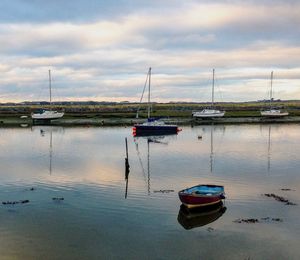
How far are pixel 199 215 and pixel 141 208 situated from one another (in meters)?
3.91

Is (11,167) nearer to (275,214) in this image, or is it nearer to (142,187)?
(142,187)

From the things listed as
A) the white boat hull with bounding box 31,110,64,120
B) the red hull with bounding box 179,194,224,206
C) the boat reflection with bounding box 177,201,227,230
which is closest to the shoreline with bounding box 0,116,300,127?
the white boat hull with bounding box 31,110,64,120

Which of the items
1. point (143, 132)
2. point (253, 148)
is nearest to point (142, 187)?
point (253, 148)

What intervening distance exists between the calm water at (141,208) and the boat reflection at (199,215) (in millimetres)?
155

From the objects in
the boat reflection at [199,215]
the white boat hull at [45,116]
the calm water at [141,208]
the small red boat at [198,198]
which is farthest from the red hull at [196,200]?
the white boat hull at [45,116]

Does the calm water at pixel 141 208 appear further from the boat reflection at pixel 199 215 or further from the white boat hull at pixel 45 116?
the white boat hull at pixel 45 116

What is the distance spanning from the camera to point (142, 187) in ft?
108

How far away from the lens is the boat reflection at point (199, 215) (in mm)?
24031

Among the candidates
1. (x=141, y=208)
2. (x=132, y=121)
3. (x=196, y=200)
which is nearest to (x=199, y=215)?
(x=196, y=200)

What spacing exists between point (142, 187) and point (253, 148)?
97.3 feet

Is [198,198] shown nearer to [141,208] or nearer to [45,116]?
[141,208]

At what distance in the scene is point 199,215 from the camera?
25625mm

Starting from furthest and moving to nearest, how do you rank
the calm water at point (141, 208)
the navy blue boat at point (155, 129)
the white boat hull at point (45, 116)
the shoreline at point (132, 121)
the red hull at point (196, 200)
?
the white boat hull at point (45, 116)
the shoreline at point (132, 121)
the navy blue boat at point (155, 129)
the red hull at point (196, 200)
the calm water at point (141, 208)

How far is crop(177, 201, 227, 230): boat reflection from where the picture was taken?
78.8 ft
